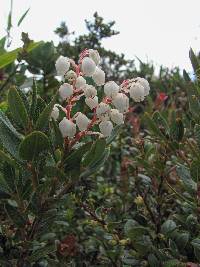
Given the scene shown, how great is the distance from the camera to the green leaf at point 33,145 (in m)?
0.89

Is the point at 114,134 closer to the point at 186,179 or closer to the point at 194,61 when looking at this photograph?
the point at 186,179

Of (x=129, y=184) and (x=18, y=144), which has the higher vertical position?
(x=18, y=144)

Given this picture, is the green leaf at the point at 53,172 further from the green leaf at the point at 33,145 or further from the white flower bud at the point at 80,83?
the white flower bud at the point at 80,83

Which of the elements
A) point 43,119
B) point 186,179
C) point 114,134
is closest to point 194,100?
point 186,179

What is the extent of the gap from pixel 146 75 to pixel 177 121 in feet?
6.74

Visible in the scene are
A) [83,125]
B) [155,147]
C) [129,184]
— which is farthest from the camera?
[129,184]

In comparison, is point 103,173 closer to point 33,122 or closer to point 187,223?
point 187,223

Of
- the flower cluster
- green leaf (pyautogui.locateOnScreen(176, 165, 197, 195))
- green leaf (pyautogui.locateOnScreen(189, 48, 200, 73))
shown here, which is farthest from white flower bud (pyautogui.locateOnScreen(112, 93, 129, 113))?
green leaf (pyautogui.locateOnScreen(189, 48, 200, 73))

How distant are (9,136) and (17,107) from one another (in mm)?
90

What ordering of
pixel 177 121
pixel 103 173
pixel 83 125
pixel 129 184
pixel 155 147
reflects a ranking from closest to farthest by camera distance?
pixel 83 125 < pixel 177 121 < pixel 155 147 < pixel 129 184 < pixel 103 173

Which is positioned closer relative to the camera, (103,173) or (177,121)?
(177,121)

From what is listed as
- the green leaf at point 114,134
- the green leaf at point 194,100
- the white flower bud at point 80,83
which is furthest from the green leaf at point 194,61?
the white flower bud at point 80,83

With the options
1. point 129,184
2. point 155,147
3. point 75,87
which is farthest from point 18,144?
point 129,184

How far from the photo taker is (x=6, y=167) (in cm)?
103
